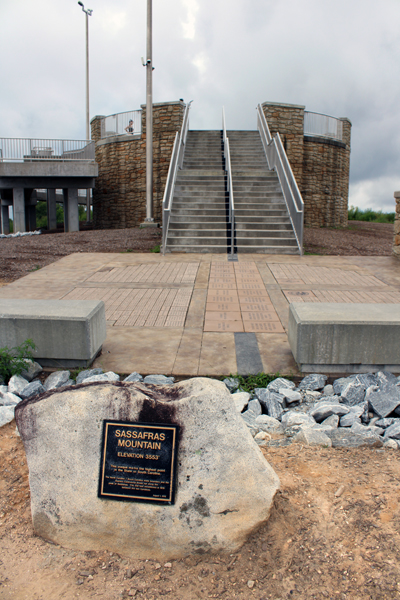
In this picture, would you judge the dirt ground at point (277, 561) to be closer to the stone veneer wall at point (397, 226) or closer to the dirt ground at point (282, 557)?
the dirt ground at point (282, 557)

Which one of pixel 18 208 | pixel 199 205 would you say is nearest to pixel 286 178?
pixel 199 205

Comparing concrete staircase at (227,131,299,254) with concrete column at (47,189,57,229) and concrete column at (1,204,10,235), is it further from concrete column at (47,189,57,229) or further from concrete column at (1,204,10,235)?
concrete column at (1,204,10,235)

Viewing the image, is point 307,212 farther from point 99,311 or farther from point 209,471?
point 209,471

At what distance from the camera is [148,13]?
60.4 ft

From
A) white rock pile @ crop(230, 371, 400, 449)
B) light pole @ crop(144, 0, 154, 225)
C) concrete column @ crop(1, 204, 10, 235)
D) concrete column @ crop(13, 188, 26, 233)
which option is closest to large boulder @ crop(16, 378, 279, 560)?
white rock pile @ crop(230, 371, 400, 449)

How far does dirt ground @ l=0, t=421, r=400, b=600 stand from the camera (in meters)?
2.25

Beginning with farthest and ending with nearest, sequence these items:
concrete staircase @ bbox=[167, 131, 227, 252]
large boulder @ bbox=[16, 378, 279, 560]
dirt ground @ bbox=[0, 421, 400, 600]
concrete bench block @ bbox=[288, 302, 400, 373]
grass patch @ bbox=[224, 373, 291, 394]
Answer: concrete staircase @ bbox=[167, 131, 227, 252], concrete bench block @ bbox=[288, 302, 400, 373], grass patch @ bbox=[224, 373, 291, 394], large boulder @ bbox=[16, 378, 279, 560], dirt ground @ bbox=[0, 421, 400, 600]

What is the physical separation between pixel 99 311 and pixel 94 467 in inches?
101

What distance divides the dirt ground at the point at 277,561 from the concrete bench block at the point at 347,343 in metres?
1.71

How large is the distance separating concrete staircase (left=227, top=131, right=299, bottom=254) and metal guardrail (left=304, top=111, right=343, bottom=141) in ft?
17.1

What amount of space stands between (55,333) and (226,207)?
413 inches

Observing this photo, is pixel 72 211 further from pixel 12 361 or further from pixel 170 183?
pixel 12 361

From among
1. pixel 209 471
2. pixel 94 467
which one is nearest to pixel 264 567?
pixel 209 471

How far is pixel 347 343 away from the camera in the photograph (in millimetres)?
4480
